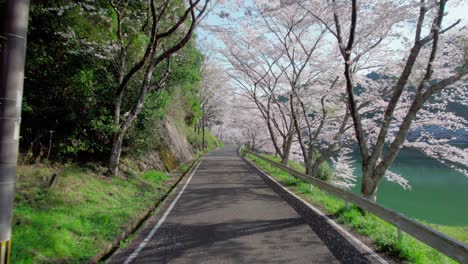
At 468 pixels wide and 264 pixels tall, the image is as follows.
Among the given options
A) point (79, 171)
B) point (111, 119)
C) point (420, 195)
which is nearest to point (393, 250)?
point (79, 171)

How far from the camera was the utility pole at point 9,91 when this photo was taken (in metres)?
2.46

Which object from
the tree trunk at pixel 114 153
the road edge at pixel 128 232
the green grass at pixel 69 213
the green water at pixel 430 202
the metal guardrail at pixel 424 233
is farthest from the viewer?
the green water at pixel 430 202

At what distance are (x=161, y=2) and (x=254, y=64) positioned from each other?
37.8 ft

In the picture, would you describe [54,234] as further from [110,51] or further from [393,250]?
[110,51]

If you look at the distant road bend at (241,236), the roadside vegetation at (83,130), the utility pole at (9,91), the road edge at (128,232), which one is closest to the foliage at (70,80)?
the roadside vegetation at (83,130)

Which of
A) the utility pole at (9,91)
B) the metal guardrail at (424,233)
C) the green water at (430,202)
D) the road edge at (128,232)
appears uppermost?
the utility pole at (9,91)

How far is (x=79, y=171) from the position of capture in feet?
29.6

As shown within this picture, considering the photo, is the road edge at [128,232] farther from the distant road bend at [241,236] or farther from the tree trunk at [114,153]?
the tree trunk at [114,153]

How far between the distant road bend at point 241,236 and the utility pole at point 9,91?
2.43m

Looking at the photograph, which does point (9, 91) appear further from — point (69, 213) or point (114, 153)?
point (114, 153)

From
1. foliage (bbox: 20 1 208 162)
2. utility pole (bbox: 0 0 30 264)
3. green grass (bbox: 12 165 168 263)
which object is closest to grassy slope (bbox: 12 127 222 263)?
green grass (bbox: 12 165 168 263)

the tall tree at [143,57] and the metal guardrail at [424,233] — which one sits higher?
the tall tree at [143,57]

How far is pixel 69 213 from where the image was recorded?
608cm

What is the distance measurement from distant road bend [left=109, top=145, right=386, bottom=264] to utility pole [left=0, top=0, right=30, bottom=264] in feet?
7.99
